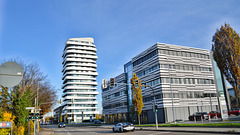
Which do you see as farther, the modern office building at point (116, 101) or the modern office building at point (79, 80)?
the modern office building at point (79, 80)

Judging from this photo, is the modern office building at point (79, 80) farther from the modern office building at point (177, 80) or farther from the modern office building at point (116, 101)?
the modern office building at point (177, 80)

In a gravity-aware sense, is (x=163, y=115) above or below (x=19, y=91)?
below

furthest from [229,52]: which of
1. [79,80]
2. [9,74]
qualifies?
[79,80]

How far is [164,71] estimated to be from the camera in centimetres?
4722

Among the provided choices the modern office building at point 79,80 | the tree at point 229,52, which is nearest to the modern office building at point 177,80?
the tree at point 229,52

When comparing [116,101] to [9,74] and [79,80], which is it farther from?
[9,74]

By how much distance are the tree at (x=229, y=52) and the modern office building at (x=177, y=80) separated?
60.2 feet

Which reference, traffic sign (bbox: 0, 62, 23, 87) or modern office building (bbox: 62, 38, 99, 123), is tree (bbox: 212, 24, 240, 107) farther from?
modern office building (bbox: 62, 38, 99, 123)

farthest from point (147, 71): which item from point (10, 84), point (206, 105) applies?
point (10, 84)

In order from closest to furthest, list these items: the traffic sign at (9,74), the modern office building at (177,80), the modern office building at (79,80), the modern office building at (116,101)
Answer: the traffic sign at (9,74)
the modern office building at (177,80)
the modern office building at (116,101)
the modern office building at (79,80)

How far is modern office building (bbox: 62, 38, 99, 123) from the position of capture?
11825 centimetres

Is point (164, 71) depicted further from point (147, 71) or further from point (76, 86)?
point (76, 86)

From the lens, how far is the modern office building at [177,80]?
4641 cm

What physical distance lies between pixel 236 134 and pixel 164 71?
104 ft
